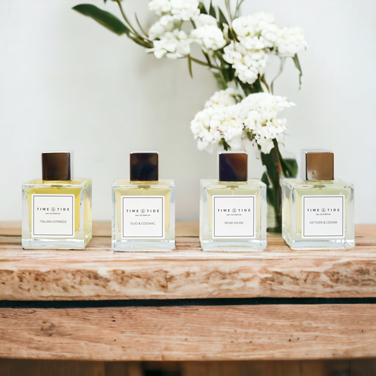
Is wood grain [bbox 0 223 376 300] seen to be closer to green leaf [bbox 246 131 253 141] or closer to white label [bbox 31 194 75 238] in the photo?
white label [bbox 31 194 75 238]

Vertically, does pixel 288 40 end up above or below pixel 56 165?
above

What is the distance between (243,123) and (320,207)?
185mm

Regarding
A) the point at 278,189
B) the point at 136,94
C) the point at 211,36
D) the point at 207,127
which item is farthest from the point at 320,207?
the point at 136,94

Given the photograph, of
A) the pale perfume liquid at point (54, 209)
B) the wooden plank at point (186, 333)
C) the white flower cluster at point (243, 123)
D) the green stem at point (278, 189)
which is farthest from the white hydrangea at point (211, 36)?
the wooden plank at point (186, 333)

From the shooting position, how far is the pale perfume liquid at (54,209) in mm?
621

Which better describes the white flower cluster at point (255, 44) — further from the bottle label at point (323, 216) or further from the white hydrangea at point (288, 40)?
the bottle label at point (323, 216)

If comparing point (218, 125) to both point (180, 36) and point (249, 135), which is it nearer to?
point (249, 135)

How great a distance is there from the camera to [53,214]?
2.05ft

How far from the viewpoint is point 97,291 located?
568mm

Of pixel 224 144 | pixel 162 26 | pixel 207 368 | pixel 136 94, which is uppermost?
pixel 162 26

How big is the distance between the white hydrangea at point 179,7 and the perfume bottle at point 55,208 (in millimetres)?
315

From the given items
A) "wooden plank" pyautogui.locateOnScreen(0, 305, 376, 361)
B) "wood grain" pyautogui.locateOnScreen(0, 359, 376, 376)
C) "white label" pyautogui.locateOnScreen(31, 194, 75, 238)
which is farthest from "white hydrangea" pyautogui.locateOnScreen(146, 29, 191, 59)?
"wood grain" pyautogui.locateOnScreen(0, 359, 376, 376)

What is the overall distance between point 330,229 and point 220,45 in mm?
363

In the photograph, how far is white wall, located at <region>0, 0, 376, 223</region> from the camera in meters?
0.83
